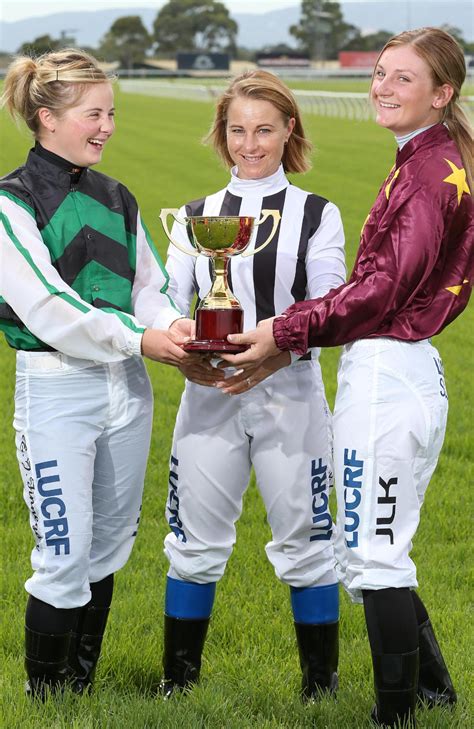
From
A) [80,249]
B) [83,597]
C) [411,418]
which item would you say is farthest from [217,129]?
[83,597]

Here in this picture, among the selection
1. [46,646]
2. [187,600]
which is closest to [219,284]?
[187,600]

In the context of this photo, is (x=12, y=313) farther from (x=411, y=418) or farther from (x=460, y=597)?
(x=460, y=597)

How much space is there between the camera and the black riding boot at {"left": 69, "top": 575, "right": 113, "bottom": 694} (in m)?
3.68

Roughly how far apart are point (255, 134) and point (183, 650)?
1.83m

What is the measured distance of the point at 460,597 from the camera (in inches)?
184

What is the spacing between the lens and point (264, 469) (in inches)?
144

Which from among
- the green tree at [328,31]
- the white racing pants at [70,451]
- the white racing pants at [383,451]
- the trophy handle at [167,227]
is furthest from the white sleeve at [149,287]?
the green tree at [328,31]

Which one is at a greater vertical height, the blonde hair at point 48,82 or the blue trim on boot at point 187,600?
the blonde hair at point 48,82

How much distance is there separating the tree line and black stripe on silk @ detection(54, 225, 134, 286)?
418 ft

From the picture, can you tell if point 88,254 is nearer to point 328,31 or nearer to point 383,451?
point 383,451

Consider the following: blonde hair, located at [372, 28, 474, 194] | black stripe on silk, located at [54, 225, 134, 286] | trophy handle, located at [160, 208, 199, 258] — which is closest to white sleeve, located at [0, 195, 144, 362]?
black stripe on silk, located at [54, 225, 134, 286]

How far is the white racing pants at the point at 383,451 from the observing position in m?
3.10

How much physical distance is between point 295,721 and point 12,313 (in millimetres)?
1561

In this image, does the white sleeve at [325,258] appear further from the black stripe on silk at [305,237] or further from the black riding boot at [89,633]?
the black riding boot at [89,633]
